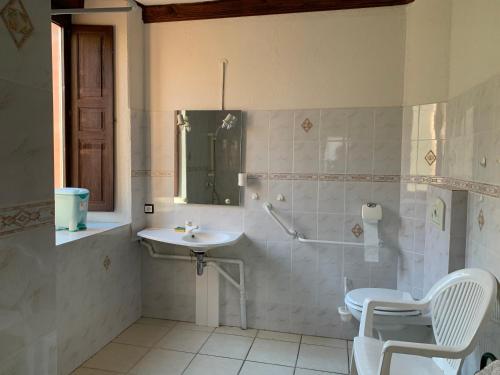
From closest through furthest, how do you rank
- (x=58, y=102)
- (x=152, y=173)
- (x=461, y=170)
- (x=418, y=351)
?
(x=418, y=351) < (x=461, y=170) < (x=58, y=102) < (x=152, y=173)

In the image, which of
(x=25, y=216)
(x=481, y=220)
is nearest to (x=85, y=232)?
(x=25, y=216)

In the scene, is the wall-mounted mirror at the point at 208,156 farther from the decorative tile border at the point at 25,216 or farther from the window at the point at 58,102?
the decorative tile border at the point at 25,216

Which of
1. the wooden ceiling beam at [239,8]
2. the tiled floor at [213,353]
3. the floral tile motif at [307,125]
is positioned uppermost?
the wooden ceiling beam at [239,8]

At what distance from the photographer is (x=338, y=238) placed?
2740 millimetres

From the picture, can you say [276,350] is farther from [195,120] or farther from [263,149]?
[195,120]

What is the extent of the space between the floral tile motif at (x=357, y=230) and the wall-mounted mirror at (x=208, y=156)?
35.3 inches

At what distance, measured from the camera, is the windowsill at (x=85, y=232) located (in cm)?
228

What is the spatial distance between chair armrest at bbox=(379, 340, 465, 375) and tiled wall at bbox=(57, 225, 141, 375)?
1.81 meters

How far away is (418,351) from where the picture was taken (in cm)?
142

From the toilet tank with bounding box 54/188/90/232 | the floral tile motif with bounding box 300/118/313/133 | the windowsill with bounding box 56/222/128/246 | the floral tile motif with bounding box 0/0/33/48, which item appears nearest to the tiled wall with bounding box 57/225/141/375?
the windowsill with bounding box 56/222/128/246

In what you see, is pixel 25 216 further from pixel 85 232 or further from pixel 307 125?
pixel 307 125

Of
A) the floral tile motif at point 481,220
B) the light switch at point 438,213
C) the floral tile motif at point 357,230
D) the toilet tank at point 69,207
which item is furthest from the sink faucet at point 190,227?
the floral tile motif at point 481,220

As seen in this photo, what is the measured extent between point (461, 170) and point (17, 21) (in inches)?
84.4

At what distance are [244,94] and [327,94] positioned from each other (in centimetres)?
63
